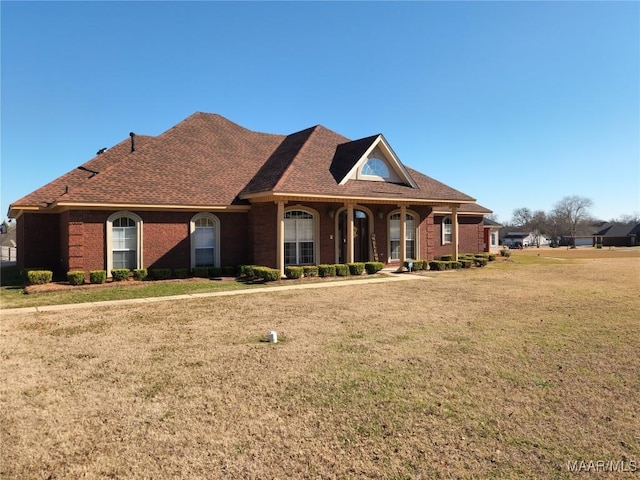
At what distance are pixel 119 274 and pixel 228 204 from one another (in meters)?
5.53

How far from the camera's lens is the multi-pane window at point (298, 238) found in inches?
802

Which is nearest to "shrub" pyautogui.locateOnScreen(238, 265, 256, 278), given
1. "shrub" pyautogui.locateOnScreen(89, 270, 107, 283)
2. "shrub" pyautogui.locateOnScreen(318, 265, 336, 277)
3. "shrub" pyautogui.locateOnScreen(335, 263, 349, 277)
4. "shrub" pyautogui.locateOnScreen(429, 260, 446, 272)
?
"shrub" pyautogui.locateOnScreen(318, 265, 336, 277)

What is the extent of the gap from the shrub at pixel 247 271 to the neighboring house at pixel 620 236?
85.7m

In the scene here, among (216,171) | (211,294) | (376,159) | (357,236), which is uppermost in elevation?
(376,159)

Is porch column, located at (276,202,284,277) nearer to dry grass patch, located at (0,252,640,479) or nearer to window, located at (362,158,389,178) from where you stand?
window, located at (362,158,389,178)

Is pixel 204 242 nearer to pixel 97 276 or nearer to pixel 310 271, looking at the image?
pixel 97 276

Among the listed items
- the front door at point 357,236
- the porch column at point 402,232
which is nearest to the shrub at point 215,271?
the front door at point 357,236

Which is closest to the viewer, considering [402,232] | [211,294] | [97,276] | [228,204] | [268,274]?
[211,294]

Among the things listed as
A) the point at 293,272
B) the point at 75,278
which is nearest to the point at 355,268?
the point at 293,272

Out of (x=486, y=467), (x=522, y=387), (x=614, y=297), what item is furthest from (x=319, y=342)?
(x=614, y=297)

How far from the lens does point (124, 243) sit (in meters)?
17.8

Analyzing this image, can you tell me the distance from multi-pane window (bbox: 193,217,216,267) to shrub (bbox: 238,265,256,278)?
155cm

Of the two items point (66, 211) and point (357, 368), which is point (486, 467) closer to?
point (357, 368)

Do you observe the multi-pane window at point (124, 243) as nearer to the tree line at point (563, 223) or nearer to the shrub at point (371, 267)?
the shrub at point (371, 267)
